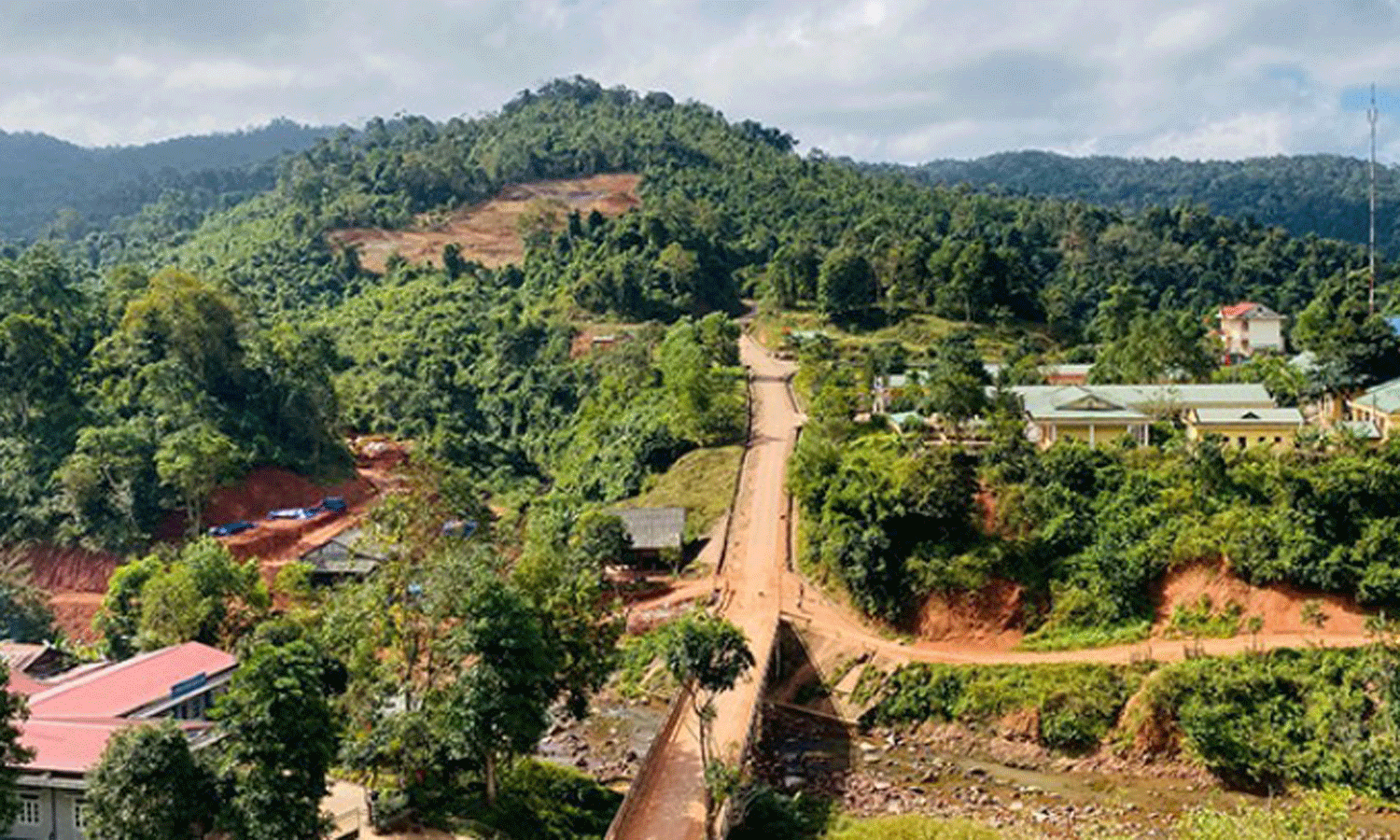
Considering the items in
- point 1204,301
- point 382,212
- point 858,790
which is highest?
point 382,212

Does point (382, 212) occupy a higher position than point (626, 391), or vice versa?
point (382, 212)

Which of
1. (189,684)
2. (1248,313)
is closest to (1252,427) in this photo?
(1248,313)

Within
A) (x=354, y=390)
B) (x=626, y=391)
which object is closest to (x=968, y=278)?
(x=626, y=391)

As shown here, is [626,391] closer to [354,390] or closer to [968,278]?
[354,390]

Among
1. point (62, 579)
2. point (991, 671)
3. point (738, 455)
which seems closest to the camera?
point (991, 671)

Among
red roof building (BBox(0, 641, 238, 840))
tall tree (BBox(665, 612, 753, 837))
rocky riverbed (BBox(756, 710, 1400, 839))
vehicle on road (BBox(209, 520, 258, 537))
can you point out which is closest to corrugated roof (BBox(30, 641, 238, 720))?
red roof building (BBox(0, 641, 238, 840))

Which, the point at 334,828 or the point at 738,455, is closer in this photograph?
the point at 334,828
